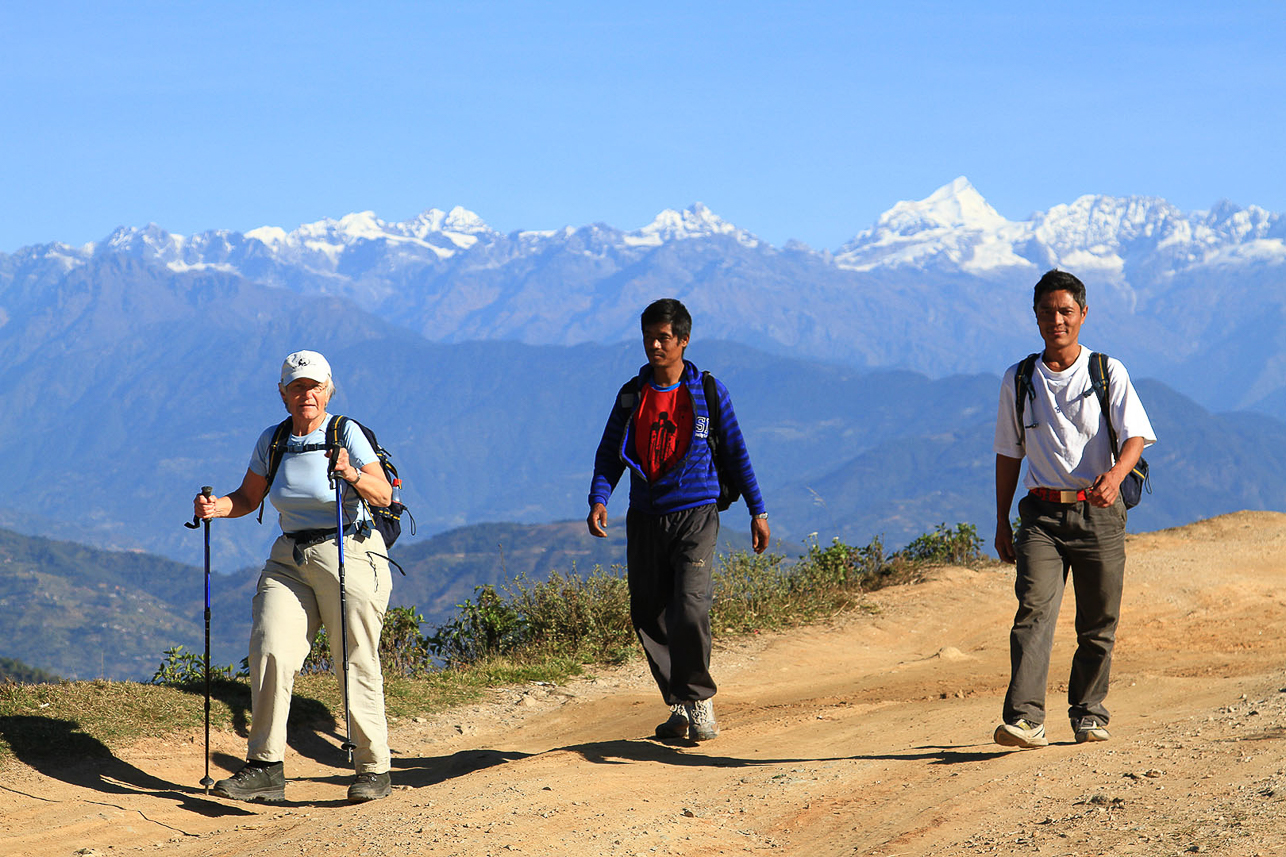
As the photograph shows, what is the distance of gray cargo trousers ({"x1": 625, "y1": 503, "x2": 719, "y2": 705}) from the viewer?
21.9 feet

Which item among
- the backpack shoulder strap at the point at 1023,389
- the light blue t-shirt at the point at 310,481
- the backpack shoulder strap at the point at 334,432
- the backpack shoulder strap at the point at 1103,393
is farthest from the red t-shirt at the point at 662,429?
the backpack shoulder strap at the point at 1103,393

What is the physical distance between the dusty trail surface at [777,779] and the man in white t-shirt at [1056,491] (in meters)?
0.51

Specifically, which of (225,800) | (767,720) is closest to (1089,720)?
(767,720)

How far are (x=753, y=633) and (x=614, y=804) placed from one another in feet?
18.5

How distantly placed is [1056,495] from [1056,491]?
0.7 inches

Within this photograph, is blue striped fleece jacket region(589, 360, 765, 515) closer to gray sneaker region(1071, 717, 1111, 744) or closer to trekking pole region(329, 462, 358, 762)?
trekking pole region(329, 462, 358, 762)

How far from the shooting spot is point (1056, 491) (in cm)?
588

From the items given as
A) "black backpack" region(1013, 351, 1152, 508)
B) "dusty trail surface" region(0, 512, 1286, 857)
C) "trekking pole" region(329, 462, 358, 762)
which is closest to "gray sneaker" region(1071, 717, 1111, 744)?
"dusty trail surface" region(0, 512, 1286, 857)

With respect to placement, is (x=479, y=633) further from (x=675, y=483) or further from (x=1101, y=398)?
(x=1101, y=398)

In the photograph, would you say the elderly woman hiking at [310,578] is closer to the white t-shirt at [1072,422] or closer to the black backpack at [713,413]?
the black backpack at [713,413]

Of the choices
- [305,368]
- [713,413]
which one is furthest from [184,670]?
[713,413]

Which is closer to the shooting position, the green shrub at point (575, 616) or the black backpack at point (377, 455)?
the black backpack at point (377, 455)

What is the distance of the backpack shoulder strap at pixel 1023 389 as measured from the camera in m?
5.92

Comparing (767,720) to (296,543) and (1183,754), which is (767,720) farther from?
(296,543)
